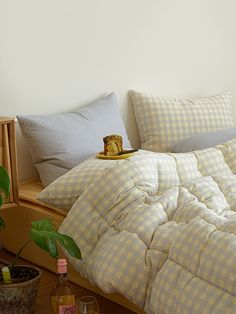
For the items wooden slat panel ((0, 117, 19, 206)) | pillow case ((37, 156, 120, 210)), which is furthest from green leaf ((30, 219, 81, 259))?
wooden slat panel ((0, 117, 19, 206))

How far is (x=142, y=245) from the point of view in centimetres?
248

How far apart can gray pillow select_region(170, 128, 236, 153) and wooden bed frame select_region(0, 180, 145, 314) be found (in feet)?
2.51

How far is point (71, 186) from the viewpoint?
9.46 feet

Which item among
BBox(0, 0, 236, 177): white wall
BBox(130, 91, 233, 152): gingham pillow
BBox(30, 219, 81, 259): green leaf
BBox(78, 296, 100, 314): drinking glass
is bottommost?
BBox(78, 296, 100, 314): drinking glass

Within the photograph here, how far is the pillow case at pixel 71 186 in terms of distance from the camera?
2.87 m

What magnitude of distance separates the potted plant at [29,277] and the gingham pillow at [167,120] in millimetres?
1263

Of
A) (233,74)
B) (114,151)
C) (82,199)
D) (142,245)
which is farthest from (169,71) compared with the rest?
(142,245)

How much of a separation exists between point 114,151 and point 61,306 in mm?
849

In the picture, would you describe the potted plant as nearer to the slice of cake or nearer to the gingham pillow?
the slice of cake

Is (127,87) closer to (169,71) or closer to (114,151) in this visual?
(169,71)

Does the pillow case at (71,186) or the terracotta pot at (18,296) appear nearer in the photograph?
the terracotta pot at (18,296)

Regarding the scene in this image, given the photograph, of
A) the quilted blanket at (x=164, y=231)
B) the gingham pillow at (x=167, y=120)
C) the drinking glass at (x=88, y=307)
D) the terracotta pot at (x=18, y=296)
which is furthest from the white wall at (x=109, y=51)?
the drinking glass at (x=88, y=307)

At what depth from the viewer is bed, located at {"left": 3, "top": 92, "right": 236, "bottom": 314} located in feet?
7.39

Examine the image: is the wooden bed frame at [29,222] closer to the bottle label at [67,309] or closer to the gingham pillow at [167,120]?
the bottle label at [67,309]
